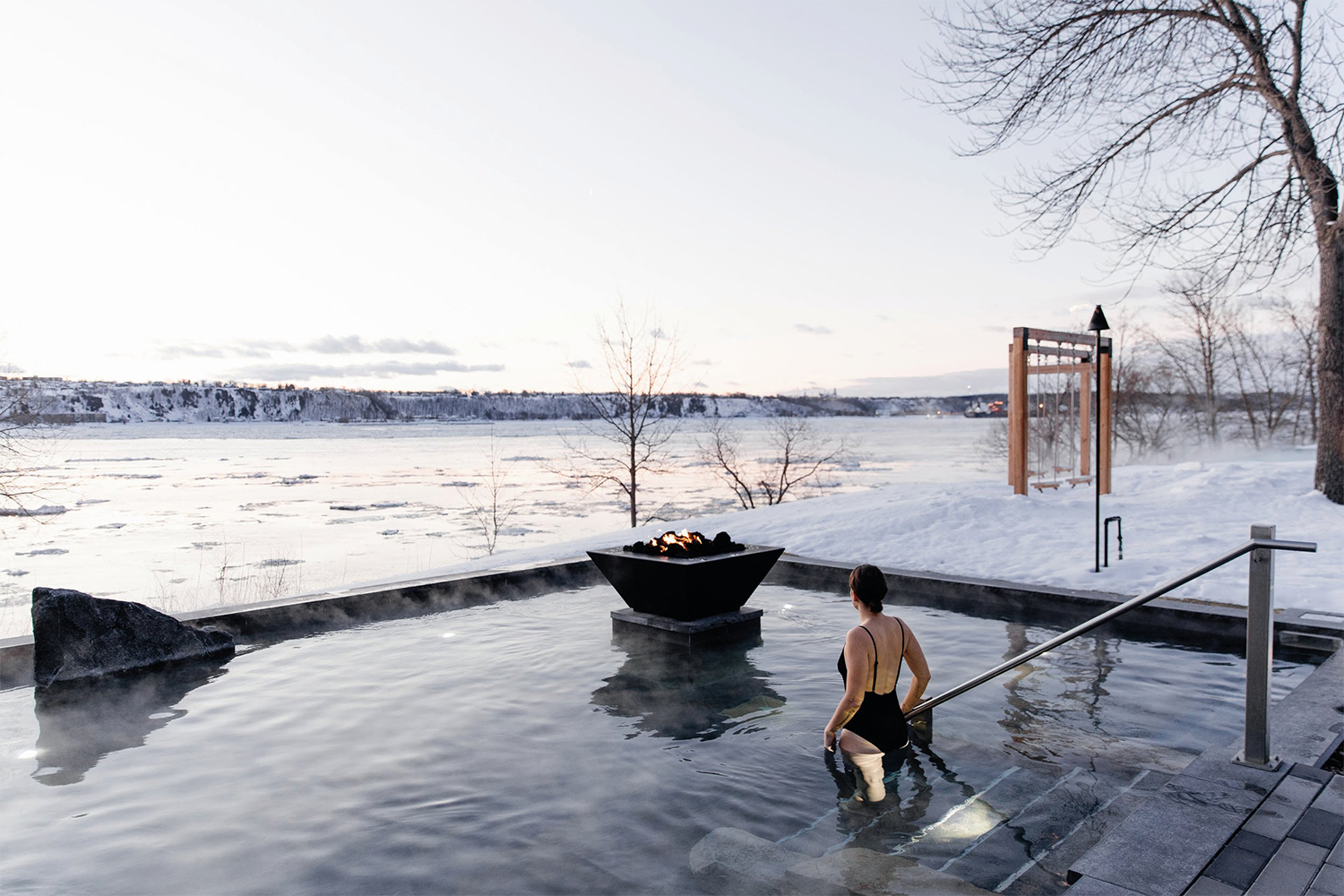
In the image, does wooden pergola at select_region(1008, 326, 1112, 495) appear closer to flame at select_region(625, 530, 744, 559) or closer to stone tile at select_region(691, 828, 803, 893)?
flame at select_region(625, 530, 744, 559)

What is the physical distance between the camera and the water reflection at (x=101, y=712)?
15.6ft

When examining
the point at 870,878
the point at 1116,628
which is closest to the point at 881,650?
the point at 870,878

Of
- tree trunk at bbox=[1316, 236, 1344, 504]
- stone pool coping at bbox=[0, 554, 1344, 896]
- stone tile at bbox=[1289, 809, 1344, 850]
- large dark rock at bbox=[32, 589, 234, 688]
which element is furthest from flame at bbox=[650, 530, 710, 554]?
tree trunk at bbox=[1316, 236, 1344, 504]

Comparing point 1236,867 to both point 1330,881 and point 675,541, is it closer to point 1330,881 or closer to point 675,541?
point 1330,881

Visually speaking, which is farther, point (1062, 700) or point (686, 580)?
point (686, 580)

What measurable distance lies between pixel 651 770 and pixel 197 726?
3060 millimetres

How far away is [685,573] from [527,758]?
2479mm

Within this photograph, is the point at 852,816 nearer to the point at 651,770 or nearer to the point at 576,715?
the point at 651,770

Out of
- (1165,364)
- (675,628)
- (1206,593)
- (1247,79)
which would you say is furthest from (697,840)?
(1165,364)

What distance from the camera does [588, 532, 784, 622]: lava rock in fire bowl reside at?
6863 mm

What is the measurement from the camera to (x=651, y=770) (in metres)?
4.42

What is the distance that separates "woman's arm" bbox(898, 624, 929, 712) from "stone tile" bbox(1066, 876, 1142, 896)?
1608 mm

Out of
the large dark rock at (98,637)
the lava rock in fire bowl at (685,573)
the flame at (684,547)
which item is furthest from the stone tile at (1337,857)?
the large dark rock at (98,637)

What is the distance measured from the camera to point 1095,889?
9.27 ft
